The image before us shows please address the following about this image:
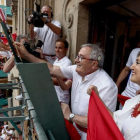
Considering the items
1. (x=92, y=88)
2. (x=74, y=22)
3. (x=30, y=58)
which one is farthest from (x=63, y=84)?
(x=74, y=22)

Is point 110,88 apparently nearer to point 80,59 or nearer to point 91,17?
point 80,59

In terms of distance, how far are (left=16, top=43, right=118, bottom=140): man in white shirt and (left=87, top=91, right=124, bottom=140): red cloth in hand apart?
240 millimetres

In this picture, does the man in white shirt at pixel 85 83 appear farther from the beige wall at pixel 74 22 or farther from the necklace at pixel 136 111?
the beige wall at pixel 74 22

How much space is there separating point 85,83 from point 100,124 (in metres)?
0.65

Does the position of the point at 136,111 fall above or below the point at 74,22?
below

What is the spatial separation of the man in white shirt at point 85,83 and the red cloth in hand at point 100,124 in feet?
0.79

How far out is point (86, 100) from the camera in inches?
63.0

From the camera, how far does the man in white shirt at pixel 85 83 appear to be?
4.93 ft

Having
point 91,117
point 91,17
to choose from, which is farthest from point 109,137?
point 91,17

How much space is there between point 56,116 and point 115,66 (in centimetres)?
267

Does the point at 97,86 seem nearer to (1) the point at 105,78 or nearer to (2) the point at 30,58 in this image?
(1) the point at 105,78

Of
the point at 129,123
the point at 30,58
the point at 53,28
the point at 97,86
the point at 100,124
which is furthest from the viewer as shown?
the point at 53,28

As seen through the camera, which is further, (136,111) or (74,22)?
(74,22)

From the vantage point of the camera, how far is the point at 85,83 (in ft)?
5.67
